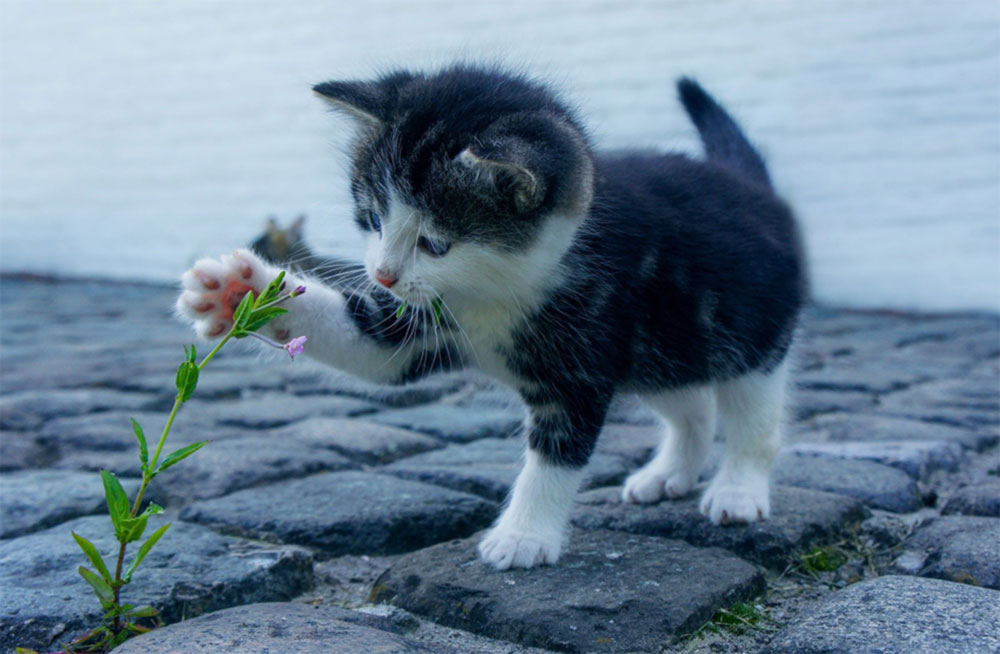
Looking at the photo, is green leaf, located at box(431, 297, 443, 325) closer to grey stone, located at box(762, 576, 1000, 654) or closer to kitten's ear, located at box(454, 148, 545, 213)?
kitten's ear, located at box(454, 148, 545, 213)

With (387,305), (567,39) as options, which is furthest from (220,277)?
(567,39)

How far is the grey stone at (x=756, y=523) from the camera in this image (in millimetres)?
2057

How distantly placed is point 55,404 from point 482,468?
1663 millimetres

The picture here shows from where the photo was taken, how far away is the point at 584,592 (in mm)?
1768

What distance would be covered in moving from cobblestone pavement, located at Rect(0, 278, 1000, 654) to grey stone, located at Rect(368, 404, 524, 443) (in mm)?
14

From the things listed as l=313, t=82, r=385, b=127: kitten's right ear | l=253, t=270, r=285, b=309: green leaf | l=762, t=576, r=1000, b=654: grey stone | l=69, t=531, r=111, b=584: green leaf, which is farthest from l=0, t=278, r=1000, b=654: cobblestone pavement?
l=313, t=82, r=385, b=127: kitten's right ear

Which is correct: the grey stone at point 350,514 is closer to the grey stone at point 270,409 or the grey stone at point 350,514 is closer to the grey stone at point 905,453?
the grey stone at point 270,409

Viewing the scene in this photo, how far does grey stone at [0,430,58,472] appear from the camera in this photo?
2.70 metres

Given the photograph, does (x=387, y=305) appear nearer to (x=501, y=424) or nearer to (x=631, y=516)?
(x=631, y=516)

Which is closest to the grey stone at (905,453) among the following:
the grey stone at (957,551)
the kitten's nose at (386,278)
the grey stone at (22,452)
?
the grey stone at (957,551)

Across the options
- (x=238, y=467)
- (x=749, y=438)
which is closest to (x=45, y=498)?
(x=238, y=467)

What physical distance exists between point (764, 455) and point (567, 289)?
75 centimetres

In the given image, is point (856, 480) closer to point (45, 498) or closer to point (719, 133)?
point (719, 133)

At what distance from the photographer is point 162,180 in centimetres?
934
